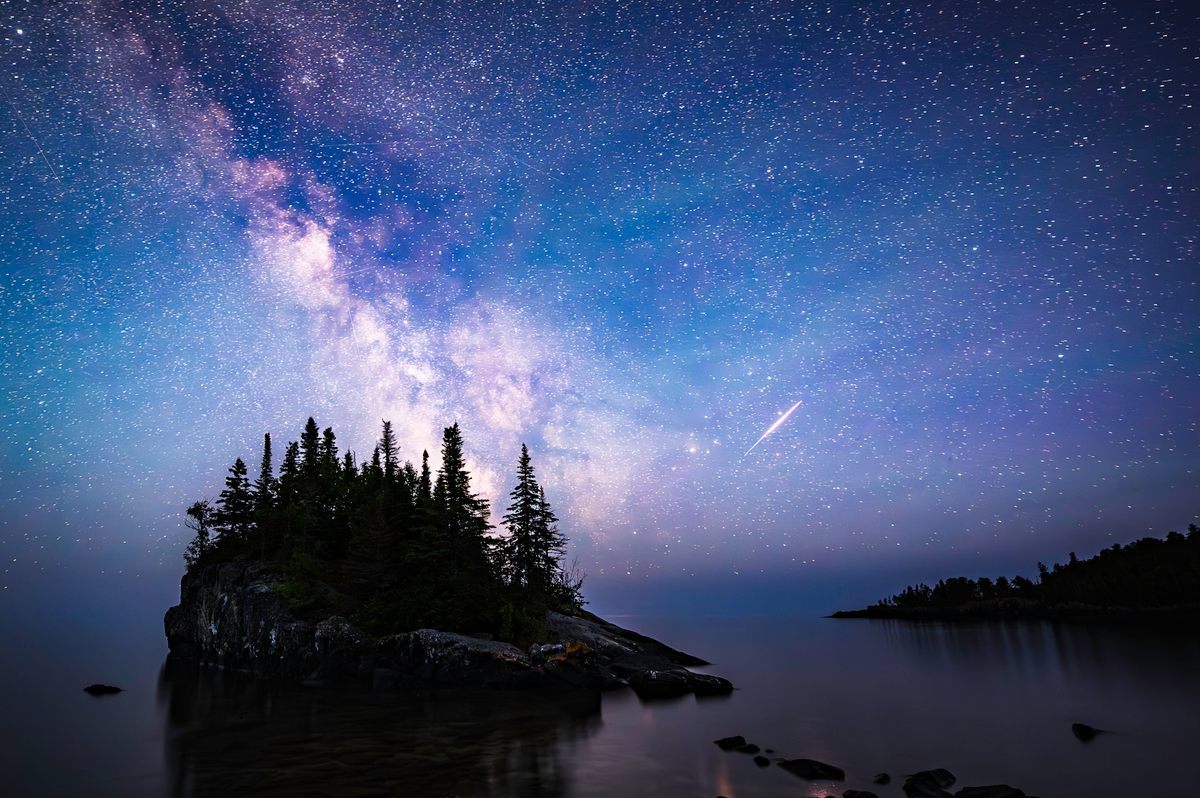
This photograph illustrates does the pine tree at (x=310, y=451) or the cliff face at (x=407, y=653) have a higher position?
the pine tree at (x=310, y=451)

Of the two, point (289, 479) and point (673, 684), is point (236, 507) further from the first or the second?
point (673, 684)

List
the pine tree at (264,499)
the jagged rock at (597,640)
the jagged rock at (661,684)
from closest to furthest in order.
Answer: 1. the jagged rock at (661,684)
2. the jagged rock at (597,640)
3. the pine tree at (264,499)

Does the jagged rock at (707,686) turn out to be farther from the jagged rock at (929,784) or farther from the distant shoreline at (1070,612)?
the distant shoreline at (1070,612)

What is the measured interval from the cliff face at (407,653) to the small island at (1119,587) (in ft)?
454

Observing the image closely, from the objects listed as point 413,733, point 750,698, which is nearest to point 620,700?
point 750,698

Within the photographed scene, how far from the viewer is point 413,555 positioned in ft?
181

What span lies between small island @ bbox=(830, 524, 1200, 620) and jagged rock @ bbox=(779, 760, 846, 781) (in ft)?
515

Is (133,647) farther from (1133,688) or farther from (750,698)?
(1133,688)

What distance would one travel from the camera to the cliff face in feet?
142

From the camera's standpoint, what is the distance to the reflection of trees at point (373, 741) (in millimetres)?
20062

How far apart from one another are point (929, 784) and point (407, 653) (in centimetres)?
3972

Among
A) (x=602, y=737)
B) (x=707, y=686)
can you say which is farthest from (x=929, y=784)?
(x=707, y=686)

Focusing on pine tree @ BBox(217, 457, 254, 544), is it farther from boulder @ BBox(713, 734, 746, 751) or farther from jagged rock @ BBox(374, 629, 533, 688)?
boulder @ BBox(713, 734, 746, 751)

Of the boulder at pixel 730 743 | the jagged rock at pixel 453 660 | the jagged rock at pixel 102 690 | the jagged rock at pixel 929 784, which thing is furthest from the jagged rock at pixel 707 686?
the jagged rock at pixel 102 690
